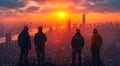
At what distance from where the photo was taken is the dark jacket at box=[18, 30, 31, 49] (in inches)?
742

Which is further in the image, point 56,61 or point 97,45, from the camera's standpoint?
point 56,61

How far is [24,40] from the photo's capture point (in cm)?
1891

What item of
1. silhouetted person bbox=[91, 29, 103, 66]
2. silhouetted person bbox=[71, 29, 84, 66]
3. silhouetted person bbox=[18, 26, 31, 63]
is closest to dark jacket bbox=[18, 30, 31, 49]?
silhouetted person bbox=[18, 26, 31, 63]

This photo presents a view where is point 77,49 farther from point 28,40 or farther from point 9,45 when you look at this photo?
point 9,45

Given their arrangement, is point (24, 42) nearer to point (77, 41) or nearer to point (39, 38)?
point (39, 38)

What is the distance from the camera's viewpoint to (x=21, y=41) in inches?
747

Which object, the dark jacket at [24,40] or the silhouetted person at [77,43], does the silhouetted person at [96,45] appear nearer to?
the silhouetted person at [77,43]

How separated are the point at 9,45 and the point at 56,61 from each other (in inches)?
1525

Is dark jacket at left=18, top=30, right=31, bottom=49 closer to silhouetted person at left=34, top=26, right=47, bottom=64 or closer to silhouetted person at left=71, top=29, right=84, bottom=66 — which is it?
silhouetted person at left=34, top=26, right=47, bottom=64

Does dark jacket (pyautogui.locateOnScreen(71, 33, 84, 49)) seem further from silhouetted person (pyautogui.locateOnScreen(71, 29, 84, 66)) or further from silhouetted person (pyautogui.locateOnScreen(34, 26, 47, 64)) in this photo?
silhouetted person (pyautogui.locateOnScreen(34, 26, 47, 64))

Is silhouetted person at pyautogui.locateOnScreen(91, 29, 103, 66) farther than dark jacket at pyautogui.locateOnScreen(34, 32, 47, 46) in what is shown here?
No

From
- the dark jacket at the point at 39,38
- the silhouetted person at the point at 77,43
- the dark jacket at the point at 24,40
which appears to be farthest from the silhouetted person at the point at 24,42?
the silhouetted person at the point at 77,43

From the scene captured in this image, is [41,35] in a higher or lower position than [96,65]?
higher

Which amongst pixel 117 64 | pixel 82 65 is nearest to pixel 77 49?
pixel 82 65
